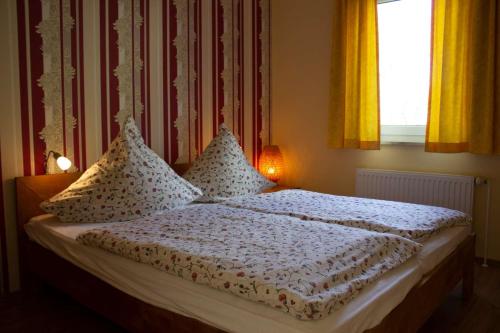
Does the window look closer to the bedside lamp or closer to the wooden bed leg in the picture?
the wooden bed leg

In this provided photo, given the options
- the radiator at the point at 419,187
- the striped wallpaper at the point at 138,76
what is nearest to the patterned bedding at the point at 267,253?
the striped wallpaper at the point at 138,76

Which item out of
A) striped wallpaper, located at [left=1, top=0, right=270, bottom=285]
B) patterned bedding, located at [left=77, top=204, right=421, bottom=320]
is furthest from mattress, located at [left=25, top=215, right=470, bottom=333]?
striped wallpaper, located at [left=1, top=0, right=270, bottom=285]

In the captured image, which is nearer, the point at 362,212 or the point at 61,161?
the point at 362,212

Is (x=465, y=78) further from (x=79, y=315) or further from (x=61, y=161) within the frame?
(x=79, y=315)

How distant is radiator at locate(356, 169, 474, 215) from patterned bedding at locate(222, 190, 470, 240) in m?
0.65

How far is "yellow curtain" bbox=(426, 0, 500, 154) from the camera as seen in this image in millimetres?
2977

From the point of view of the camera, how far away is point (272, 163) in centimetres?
403

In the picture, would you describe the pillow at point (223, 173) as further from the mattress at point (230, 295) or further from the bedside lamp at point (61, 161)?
the mattress at point (230, 295)

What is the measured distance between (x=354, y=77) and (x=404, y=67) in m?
0.40

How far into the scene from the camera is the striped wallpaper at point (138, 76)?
263cm

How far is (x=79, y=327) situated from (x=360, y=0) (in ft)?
10.1

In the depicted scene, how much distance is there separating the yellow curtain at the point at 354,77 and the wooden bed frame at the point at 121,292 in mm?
1311

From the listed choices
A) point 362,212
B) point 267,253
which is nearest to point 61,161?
point 267,253

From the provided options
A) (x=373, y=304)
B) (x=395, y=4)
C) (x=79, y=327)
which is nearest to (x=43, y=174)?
(x=79, y=327)
